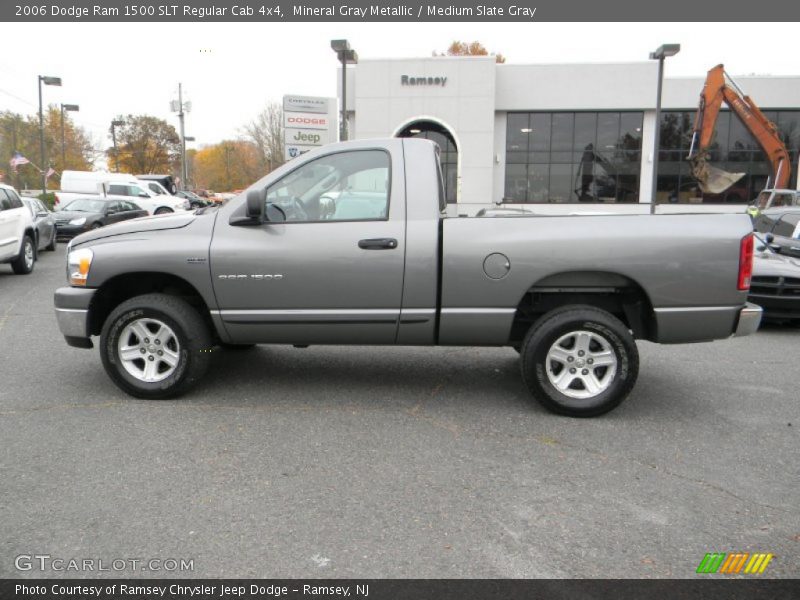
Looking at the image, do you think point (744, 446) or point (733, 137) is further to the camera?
point (733, 137)

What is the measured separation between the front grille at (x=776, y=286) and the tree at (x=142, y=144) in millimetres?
63569

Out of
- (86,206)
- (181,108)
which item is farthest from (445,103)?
(181,108)

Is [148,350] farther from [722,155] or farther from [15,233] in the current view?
[722,155]

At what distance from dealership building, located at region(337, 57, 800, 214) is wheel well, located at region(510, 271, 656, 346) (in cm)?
2225

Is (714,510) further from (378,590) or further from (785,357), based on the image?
(785,357)

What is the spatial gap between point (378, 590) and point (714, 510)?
6.23 ft

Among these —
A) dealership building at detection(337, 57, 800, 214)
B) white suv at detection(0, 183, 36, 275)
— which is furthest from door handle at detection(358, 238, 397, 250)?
dealership building at detection(337, 57, 800, 214)

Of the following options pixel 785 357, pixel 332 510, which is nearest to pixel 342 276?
pixel 332 510

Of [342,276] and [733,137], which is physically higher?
[733,137]

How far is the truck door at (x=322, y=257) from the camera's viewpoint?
4.62m

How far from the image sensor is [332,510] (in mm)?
3240

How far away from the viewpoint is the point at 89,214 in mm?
19172

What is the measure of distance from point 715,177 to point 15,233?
2722 centimetres

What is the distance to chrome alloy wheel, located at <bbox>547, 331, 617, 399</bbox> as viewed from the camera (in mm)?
4590
